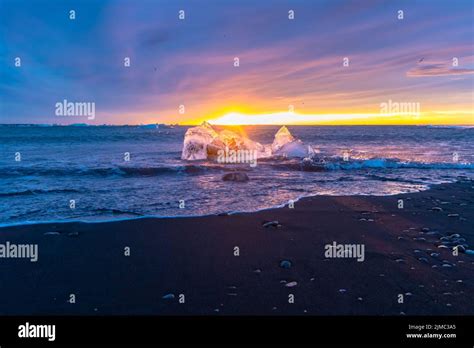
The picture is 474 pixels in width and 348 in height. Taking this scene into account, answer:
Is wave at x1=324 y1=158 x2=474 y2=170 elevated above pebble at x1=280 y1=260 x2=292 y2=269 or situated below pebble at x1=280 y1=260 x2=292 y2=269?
above

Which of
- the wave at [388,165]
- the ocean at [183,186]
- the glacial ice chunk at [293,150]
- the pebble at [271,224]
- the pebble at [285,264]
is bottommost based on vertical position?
the pebble at [285,264]

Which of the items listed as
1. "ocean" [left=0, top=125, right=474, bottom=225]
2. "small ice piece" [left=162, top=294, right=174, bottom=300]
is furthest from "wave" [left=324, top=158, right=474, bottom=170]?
"small ice piece" [left=162, top=294, right=174, bottom=300]

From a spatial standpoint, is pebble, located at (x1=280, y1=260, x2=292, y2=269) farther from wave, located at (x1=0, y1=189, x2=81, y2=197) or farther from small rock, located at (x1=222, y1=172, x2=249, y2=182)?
wave, located at (x1=0, y1=189, x2=81, y2=197)

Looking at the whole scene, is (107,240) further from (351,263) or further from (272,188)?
(272,188)

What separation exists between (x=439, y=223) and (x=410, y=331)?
182 inches

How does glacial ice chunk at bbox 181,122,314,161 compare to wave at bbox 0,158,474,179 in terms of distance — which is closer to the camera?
wave at bbox 0,158,474,179

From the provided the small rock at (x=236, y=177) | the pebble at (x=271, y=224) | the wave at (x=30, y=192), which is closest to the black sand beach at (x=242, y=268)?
the pebble at (x=271, y=224)

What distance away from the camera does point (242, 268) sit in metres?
5.33

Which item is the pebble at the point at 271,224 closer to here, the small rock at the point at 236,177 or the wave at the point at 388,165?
the small rock at the point at 236,177

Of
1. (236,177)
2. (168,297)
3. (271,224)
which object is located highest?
(236,177)

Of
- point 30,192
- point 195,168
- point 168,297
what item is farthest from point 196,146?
point 168,297

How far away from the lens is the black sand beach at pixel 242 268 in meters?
4.30

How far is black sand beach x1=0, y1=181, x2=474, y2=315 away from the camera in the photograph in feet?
14.1

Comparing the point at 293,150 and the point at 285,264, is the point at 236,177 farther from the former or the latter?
the point at 293,150
